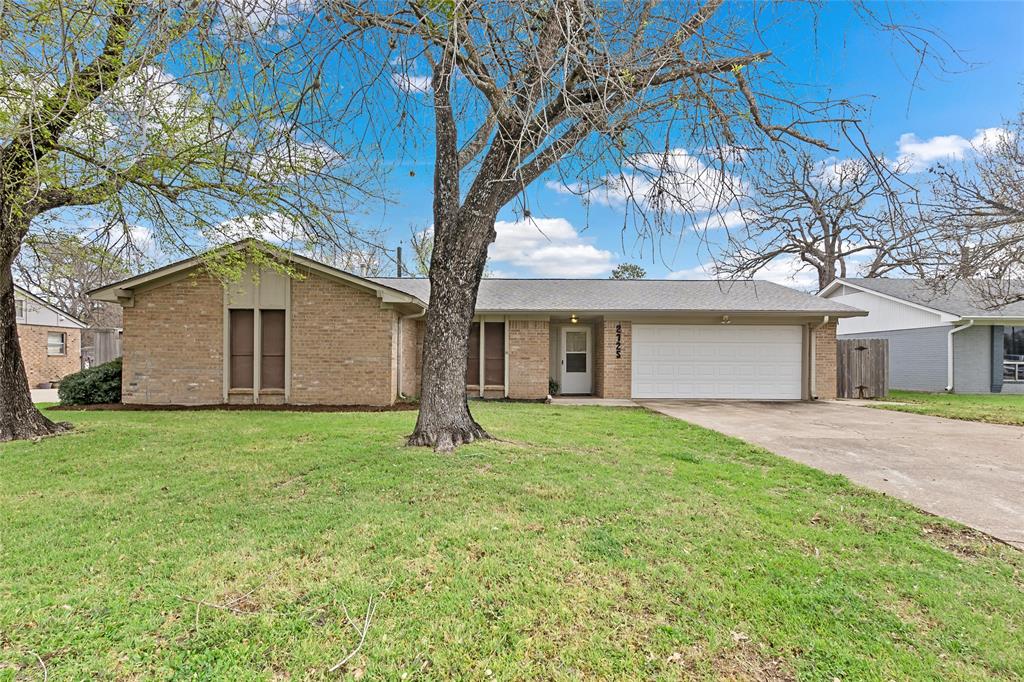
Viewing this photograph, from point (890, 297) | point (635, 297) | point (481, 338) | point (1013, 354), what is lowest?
point (1013, 354)

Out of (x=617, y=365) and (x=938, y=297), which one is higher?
(x=938, y=297)

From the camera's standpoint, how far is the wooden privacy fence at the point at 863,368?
46.0 ft

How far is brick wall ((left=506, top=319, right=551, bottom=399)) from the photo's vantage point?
12.8 metres

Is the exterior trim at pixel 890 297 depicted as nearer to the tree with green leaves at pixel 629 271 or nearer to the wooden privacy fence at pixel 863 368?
the wooden privacy fence at pixel 863 368

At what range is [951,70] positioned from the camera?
3826 millimetres

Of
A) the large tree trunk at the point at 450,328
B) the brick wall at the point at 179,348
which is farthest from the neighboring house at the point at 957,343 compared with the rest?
the brick wall at the point at 179,348

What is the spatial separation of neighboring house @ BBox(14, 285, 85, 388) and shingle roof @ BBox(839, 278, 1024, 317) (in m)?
30.8

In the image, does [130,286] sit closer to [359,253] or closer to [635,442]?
[359,253]

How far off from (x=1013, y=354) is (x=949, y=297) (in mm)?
2615

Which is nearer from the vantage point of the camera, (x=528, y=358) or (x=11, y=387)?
(x=11, y=387)

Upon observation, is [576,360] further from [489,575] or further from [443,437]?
[489,575]

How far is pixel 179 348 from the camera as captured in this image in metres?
11.0

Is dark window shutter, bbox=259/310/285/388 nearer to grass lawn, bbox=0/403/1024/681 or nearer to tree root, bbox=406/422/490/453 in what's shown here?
grass lawn, bbox=0/403/1024/681

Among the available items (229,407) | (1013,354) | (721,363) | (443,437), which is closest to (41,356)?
(229,407)
